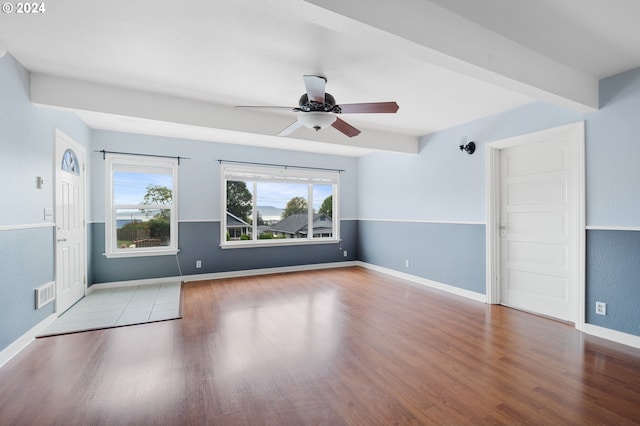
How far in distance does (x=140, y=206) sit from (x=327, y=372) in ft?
14.0

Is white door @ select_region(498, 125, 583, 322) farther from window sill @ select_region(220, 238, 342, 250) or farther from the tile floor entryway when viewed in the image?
the tile floor entryway

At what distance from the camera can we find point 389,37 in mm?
1757

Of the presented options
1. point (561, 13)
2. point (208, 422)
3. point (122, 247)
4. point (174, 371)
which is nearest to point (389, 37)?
point (561, 13)

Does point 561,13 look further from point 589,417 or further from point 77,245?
point 77,245

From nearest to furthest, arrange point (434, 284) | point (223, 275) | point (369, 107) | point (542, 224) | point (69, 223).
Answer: point (369, 107) → point (542, 224) → point (69, 223) → point (434, 284) → point (223, 275)

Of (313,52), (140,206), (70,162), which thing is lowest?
(140,206)

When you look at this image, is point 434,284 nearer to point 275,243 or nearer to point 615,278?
point 615,278

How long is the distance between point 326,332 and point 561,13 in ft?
10.4

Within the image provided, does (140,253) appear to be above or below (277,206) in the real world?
below

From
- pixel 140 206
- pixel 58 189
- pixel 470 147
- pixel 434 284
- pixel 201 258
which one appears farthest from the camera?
pixel 201 258

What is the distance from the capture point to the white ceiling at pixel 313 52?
1.88 metres

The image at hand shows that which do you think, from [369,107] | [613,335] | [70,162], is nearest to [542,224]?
[613,335]

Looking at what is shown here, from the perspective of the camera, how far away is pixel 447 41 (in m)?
1.93

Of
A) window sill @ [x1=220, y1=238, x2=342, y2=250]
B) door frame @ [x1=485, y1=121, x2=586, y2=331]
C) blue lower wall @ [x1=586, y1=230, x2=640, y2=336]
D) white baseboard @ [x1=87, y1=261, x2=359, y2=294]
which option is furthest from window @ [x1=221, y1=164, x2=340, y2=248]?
blue lower wall @ [x1=586, y1=230, x2=640, y2=336]
